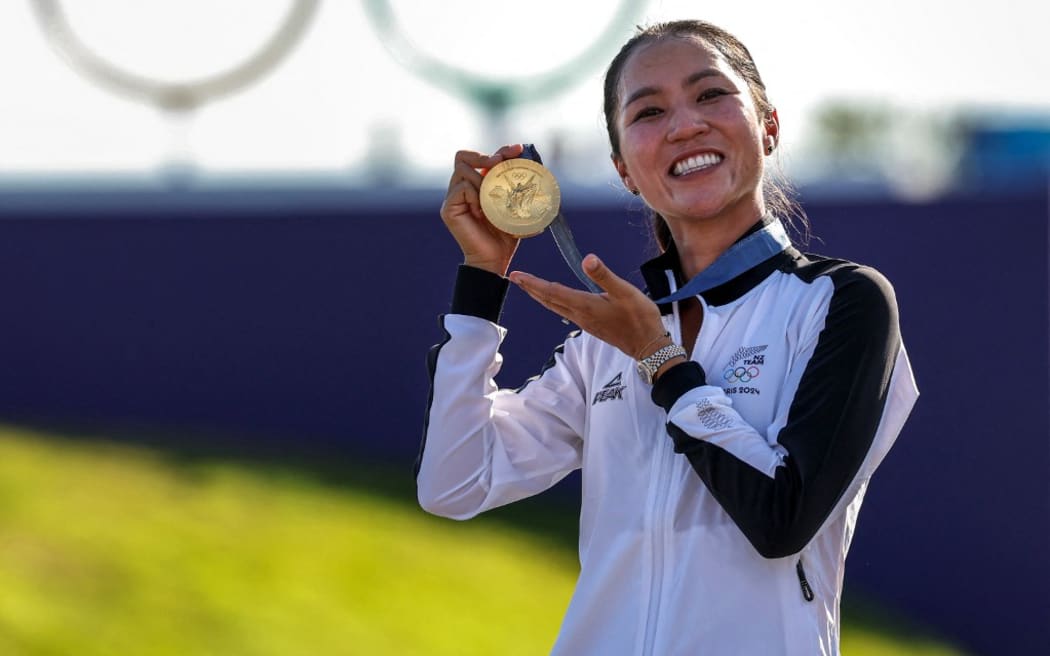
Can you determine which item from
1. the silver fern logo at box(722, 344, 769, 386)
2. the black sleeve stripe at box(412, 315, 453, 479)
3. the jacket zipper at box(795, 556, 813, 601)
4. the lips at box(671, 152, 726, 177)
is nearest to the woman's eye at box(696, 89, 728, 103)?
the lips at box(671, 152, 726, 177)

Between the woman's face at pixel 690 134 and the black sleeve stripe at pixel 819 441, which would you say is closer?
the black sleeve stripe at pixel 819 441

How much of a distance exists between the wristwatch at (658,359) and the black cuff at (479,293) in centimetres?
33

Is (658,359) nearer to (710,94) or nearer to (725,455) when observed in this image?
(725,455)

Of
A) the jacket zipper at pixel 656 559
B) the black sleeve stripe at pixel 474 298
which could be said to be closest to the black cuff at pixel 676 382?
the jacket zipper at pixel 656 559

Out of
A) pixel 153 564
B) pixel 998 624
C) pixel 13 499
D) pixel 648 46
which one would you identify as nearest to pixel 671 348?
pixel 648 46

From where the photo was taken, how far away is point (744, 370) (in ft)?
7.25

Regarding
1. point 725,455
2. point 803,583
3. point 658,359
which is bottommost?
point 803,583

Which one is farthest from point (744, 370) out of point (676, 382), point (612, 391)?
point (612, 391)

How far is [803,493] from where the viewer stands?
2035mm

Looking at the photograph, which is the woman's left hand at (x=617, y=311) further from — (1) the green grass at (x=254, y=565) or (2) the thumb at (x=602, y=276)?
(1) the green grass at (x=254, y=565)

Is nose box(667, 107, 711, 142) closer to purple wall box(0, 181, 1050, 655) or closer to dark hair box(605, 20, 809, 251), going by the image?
dark hair box(605, 20, 809, 251)

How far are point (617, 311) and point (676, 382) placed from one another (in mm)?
142

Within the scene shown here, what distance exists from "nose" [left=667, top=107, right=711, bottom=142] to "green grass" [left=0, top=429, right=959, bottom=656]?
326cm

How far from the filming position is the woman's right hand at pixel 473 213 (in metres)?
2.47
